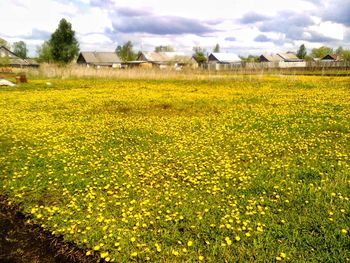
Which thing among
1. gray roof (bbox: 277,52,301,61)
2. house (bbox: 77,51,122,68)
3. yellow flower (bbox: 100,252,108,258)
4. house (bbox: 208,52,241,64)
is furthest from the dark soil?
gray roof (bbox: 277,52,301,61)

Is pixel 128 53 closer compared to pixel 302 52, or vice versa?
pixel 128 53

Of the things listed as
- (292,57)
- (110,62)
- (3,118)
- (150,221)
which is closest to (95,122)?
(3,118)

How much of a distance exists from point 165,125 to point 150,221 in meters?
8.07

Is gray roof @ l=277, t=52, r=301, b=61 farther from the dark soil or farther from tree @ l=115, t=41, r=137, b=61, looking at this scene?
the dark soil

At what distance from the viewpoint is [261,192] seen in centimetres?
693

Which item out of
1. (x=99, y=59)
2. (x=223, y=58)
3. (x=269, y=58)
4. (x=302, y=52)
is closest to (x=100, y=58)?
(x=99, y=59)

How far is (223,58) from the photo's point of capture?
4454 inches

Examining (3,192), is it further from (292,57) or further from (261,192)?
(292,57)

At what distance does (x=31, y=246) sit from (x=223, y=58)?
113585mm

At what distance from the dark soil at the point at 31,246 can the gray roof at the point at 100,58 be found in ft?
318

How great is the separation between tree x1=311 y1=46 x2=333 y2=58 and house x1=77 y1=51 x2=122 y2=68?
302ft

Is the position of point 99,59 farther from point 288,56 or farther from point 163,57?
point 288,56

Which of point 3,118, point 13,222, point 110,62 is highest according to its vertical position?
point 110,62

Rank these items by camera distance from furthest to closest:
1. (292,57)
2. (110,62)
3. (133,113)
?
1. (292,57)
2. (110,62)
3. (133,113)
